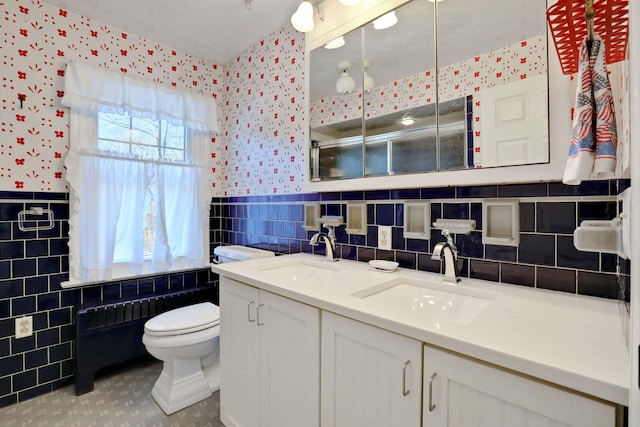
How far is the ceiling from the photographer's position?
193 cm

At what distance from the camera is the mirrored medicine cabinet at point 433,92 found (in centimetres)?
107

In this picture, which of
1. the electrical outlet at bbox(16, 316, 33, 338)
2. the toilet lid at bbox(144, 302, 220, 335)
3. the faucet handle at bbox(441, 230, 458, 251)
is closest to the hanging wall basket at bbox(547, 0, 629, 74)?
the faucet handle at bbox(441, 230, 458, 251)

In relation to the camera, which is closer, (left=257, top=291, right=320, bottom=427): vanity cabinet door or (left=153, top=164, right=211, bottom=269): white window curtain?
(left=257, top=291, right=320, bottom=427): vanity cabinet door

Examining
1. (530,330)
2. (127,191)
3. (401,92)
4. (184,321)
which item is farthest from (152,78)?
(530,330)

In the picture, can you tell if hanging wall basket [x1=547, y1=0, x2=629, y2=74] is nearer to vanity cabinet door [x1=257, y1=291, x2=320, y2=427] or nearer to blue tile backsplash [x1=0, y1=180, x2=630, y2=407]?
blue tile backsplash [x1=0, y1=180, x2=630, y2=407]

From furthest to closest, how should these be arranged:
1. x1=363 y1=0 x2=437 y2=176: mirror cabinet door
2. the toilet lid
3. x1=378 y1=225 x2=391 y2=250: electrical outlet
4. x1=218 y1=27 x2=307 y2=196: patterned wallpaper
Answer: x1=218 y1=27 x2=307 y2=196: patterned wallpaper → the toilet lid → x1=378 y1=225 x2=391 y2=250: electrical outlet → x1=363 y1=0 x2=437 y2=176: mirror cabinet door

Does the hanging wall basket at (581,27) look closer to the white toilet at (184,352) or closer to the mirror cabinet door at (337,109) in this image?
the mirror cabinet door at (337,109)

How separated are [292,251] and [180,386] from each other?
1.05 metres

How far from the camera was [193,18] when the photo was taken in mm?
2066

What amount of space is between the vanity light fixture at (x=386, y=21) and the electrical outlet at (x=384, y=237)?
98cm

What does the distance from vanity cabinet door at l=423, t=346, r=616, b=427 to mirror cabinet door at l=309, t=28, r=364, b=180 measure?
1042mm

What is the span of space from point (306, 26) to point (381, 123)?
0.67m

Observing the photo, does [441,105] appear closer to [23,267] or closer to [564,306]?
[564,306]

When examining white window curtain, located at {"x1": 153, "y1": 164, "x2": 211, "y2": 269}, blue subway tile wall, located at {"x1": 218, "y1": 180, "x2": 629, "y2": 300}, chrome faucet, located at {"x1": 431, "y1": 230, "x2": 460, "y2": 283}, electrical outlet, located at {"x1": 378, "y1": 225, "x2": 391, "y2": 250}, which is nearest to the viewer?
blue subway tile wall, located at {"x1": 218, "y1": 180, "x2": 629, "y2": 300}
